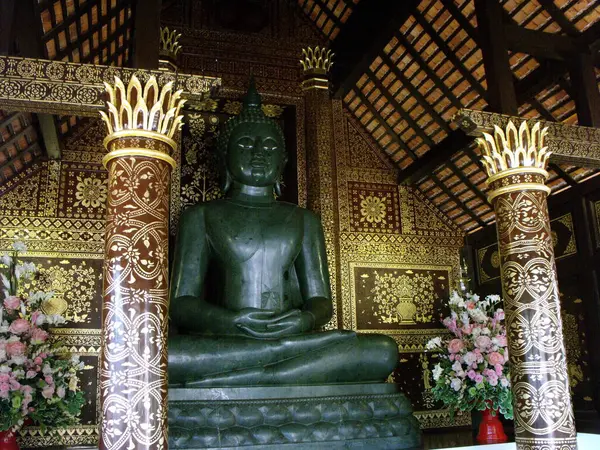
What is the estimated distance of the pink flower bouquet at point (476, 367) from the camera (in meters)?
5.77

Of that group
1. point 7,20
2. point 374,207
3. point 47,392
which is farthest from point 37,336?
point 374,207

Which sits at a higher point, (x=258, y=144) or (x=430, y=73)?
(x=430, y=73)

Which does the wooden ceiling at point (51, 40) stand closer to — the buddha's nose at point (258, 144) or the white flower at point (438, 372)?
the buddha's nose at point (258, 144)

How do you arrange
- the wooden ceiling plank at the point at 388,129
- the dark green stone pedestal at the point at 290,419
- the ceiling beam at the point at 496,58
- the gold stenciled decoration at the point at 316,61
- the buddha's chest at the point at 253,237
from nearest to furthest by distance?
the dark green stone pedestal at the point at 290,419, the ceiling beam at the point at 496,58, the buddha's chest at the point at 253,237, the gold stenciled decoration at the point at 316,61, the wooden ceiling plank at the point at 388,129

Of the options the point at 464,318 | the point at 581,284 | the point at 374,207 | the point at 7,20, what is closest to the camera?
the point at 7,20

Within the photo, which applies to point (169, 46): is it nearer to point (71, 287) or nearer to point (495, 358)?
point (71, 287)

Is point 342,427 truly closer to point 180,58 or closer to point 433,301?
point 433,301

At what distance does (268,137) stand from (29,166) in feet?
7.69

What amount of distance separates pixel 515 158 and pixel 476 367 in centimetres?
189

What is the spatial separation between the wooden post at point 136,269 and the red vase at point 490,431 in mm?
3130

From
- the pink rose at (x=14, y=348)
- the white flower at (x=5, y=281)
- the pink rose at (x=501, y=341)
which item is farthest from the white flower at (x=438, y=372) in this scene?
the white flower at (x=5, y=281)

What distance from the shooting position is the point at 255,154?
19.8 feet

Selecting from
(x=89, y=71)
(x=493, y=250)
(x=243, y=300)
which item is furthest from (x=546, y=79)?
(x=89, y=71)

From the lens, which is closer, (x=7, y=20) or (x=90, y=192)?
(x=7, y=20)
